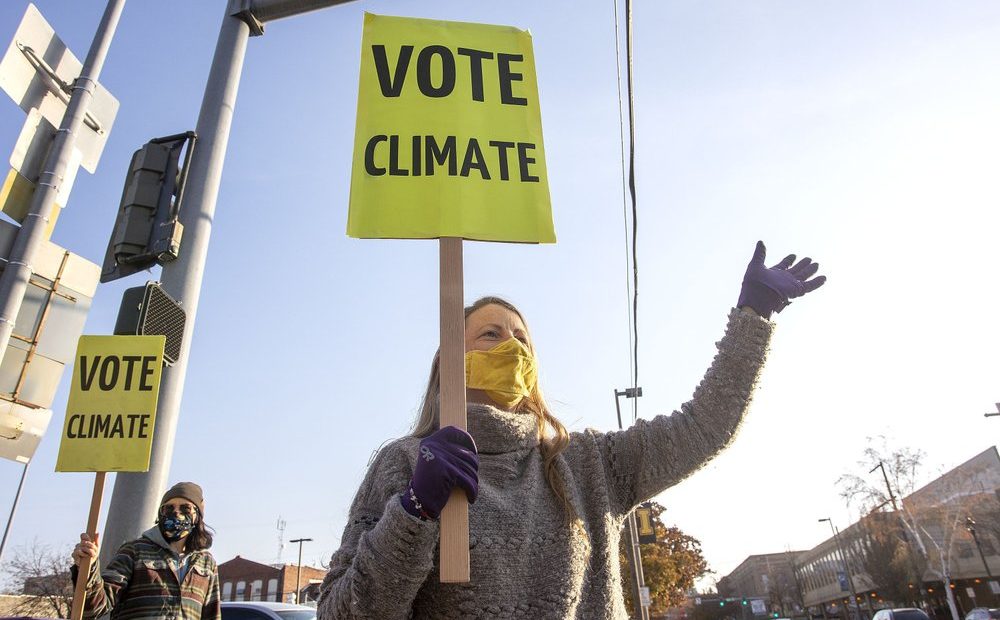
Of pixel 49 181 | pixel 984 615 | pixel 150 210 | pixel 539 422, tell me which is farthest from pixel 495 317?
pixel 984 615

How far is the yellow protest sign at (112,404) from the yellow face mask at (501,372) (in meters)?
→ 1.96

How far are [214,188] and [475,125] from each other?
8.76 feet

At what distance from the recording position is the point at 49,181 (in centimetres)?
389

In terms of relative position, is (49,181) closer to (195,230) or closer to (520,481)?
(195,230)

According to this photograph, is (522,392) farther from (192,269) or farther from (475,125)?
(192,269)

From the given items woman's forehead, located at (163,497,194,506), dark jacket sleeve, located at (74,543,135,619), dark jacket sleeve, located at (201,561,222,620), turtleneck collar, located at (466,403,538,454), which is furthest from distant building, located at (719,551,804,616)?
turtleneck collar, located at (466,403,538,454)

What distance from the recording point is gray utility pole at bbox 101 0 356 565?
3.11 metres

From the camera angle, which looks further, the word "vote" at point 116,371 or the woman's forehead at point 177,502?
the woman's forehead at point 177,502

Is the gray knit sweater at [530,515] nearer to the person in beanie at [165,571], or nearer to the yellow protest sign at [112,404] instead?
the yellow protest sign at [112,404]

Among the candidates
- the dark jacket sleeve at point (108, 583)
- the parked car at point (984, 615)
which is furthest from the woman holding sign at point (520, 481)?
the parked car at point (984, 615)

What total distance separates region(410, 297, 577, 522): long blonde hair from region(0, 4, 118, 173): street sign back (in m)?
3.42

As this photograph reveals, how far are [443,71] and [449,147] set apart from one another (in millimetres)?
329

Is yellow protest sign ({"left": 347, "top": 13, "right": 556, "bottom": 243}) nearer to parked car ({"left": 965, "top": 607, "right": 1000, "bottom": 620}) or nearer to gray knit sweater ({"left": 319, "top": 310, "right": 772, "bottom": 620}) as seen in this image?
gray knit sweater ({"left": 319, "top": 310, "right": 772, "bottom": 620})

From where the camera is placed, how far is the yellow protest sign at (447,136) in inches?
72.1
